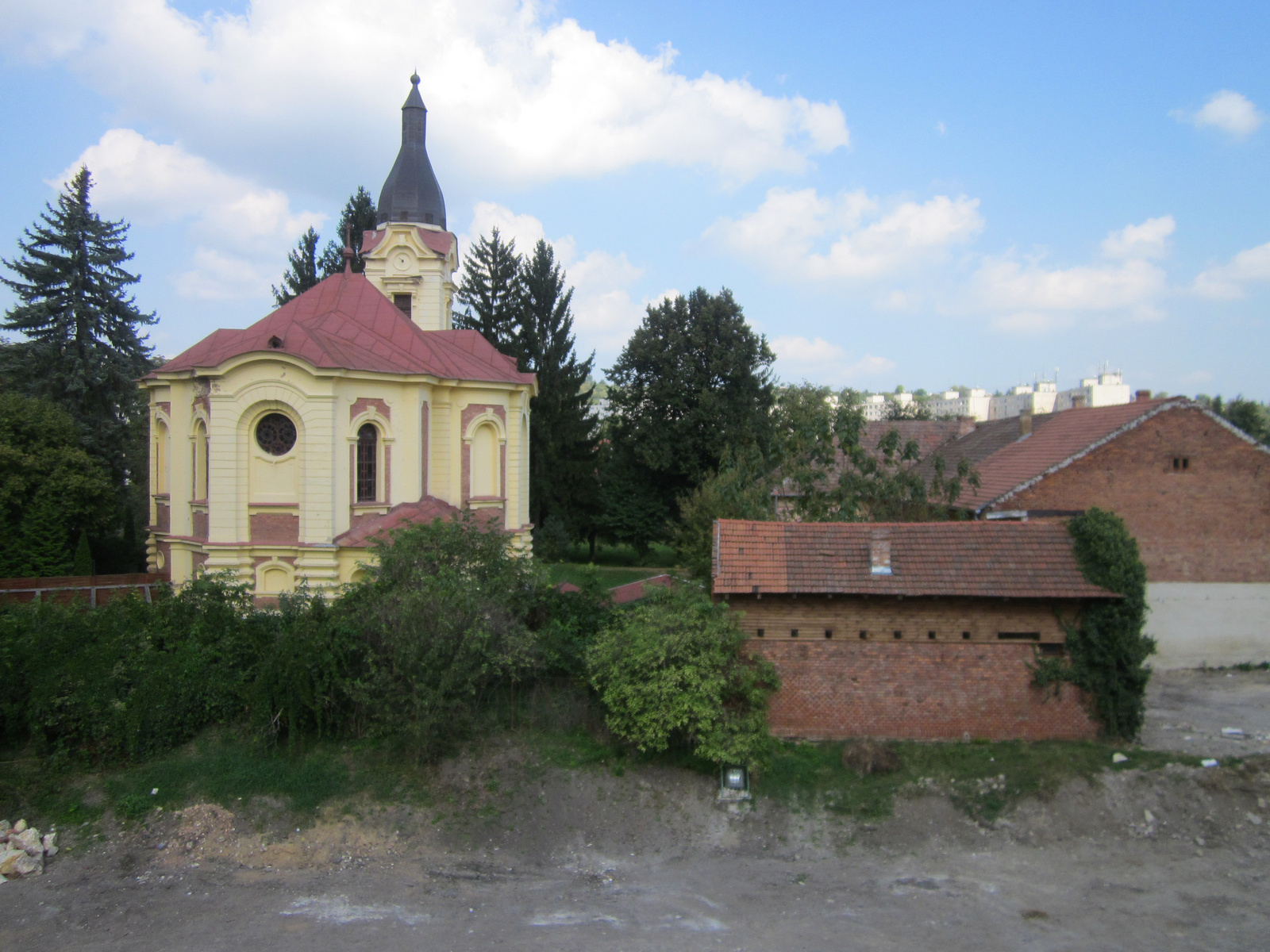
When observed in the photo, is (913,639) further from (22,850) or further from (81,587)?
(81,587)

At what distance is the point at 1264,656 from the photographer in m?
21.1

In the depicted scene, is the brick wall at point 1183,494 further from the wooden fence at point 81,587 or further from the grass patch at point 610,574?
the wooden fence at point 81,587

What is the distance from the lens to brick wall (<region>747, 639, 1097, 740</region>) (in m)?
15.5

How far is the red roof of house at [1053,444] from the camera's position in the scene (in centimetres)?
2164

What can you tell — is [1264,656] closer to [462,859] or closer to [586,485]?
[462,859]

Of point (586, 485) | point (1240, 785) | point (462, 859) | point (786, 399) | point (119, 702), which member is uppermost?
point (786, 399)

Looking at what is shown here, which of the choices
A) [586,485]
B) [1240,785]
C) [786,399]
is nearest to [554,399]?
[586,485]

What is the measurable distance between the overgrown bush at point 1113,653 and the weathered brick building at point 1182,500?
632cm

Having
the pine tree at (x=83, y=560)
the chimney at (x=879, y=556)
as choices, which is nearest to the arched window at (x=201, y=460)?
the pine tree at (x=83, y=560)

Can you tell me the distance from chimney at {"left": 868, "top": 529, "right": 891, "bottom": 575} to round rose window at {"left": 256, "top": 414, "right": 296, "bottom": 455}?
14479mm

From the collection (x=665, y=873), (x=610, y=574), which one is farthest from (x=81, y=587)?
(x=610, y=574)

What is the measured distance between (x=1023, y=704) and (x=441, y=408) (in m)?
17.2

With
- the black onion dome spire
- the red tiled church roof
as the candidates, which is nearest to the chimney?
the red tiled church roof

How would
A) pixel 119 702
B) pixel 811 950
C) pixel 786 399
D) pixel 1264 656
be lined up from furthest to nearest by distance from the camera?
pixel 786 399, pixel 1264 656, pixel 119 702, pixel 811 950
